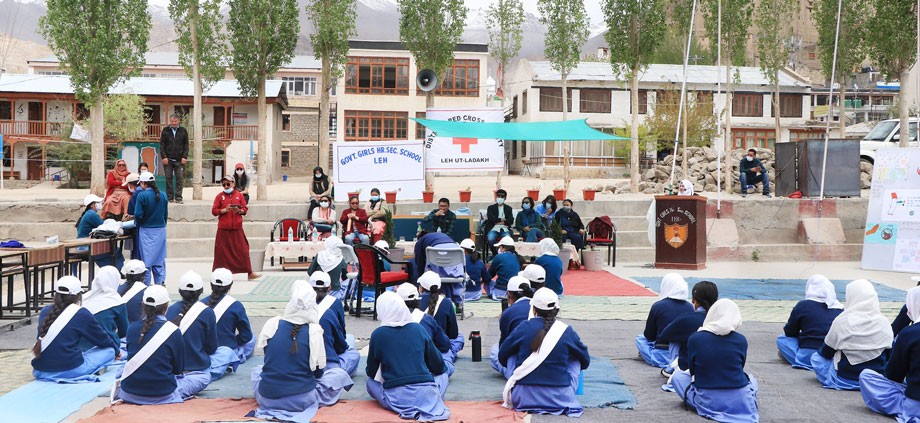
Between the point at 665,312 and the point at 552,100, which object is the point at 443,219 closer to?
the point at 665,312

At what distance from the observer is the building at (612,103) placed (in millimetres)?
42125

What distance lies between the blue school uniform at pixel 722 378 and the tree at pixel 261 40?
1721 cm

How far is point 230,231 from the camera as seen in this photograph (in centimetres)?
1415

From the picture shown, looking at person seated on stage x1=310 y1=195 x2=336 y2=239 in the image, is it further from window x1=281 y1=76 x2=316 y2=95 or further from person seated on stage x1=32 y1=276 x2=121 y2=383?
window x1=281 y1=76 x2=316 y2=95

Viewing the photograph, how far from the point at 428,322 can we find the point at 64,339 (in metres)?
2.97

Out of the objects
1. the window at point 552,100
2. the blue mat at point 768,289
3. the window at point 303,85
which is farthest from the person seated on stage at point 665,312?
the window at point 303,85

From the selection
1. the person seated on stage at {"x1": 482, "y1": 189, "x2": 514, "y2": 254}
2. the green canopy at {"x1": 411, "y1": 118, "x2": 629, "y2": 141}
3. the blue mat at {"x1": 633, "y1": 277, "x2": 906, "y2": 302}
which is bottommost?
the blue mat at {"x1": 633, "y1": 277, "x2": 906, "y2": 302}

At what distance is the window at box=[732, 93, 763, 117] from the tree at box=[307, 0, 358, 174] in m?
26.1

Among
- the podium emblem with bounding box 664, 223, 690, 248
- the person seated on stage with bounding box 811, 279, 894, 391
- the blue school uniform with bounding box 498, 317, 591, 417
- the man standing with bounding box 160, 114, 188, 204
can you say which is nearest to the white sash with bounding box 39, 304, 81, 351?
the blue school uniform with bounding box 498, 317, 591, 417

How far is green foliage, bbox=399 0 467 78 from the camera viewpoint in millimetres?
25062

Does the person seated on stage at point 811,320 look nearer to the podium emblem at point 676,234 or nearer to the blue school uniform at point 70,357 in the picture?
the blue school uniform at point 70,357

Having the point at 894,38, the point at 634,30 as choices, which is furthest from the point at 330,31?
the point at 894,38

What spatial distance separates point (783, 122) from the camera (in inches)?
1789

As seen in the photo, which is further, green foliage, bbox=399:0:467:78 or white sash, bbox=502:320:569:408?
green foliage, bbox=399:0:467:78
